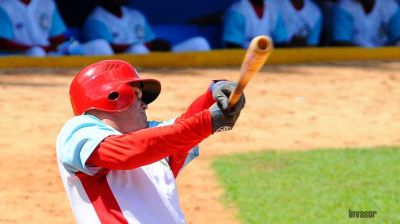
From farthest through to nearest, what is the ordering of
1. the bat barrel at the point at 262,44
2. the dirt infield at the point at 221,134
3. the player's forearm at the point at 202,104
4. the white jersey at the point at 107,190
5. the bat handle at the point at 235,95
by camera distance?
1. the dirt infield at the point at 221,134
2. the player's forearm at the point at 202,104
3. the white jersey at the point at 107,190
4. the bat handle at the point at 235,95
5. the bat barrel at the point at 262,44

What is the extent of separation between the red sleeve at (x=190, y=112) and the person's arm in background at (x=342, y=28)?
29.0ft

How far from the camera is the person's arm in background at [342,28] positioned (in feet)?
Answer: 40.5

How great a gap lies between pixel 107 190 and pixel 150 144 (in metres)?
0.28

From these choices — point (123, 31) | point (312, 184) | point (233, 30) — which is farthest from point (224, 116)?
A: point (233, 30)

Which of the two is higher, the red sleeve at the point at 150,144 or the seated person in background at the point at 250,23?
the red sleeve at the point at 150,144

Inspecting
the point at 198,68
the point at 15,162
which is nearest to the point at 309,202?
the point at 15,162

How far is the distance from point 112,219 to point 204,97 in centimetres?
56

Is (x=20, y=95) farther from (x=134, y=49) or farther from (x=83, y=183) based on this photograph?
(x=83, y=183)

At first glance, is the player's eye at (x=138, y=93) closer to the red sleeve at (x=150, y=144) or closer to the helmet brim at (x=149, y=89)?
the helmet brim at (x=149, y=89)

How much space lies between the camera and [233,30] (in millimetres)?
11828

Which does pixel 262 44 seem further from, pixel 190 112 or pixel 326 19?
pixel 326 19

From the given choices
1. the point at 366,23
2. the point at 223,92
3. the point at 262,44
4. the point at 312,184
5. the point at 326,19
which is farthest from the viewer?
the point at 326,19

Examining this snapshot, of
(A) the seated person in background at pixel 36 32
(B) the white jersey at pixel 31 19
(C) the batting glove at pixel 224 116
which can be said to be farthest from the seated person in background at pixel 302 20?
(C) the batting glove at pixel 224 116

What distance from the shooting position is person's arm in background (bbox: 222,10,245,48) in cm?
1177
